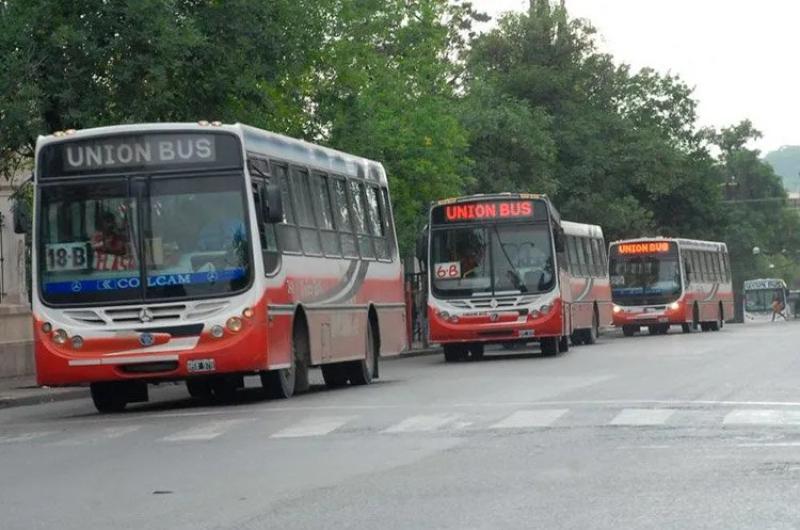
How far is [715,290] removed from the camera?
6956 cm

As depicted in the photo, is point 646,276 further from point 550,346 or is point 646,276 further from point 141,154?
point 141,154

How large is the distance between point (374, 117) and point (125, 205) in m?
21.7

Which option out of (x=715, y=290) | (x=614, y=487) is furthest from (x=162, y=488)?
(x=715, y=290)

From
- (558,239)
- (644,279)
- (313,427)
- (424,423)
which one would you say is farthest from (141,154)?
(644,279)

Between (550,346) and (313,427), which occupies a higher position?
(550,346)

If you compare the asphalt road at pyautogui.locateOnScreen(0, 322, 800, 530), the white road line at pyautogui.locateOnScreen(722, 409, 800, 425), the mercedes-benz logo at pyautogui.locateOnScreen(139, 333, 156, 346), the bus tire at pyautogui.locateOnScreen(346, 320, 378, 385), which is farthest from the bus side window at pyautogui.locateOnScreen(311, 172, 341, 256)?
the white road line at pyautogui.locateOnScreen(722, 409, 800, 425)

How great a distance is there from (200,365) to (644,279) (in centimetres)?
4248

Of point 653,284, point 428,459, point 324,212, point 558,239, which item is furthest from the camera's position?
point 653,284

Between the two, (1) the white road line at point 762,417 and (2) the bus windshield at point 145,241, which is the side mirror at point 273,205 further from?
(1) the white road line at point 762,417

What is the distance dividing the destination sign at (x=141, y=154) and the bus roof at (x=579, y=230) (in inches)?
1088

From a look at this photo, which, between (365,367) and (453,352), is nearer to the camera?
(365,367)

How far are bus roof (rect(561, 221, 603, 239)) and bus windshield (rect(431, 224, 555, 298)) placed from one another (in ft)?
34.5

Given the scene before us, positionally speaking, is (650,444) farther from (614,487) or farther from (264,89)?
(264,89)

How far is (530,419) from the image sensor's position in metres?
17.8
